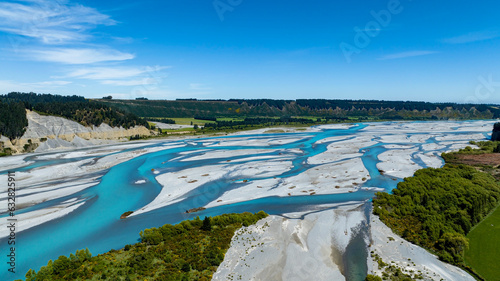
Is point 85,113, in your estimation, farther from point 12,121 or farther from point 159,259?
point 159,259

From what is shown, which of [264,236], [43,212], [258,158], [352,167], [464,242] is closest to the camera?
[464,242]

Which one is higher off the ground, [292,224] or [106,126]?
[106,126]

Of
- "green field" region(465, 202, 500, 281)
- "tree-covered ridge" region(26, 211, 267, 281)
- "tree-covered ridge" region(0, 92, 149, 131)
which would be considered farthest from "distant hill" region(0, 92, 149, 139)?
"green field" region(465, 202, 500, 281)

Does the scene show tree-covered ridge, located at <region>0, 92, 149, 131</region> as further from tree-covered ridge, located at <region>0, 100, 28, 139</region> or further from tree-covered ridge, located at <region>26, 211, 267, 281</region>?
tree-covered ridge, located at <region>26, 211, 267, 281</region>

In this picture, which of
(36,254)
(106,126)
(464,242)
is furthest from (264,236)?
(106,126)

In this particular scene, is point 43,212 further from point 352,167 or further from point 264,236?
point 352,167

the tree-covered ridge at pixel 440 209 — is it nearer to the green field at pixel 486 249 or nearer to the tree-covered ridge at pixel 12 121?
the green field at pixel 486 249
